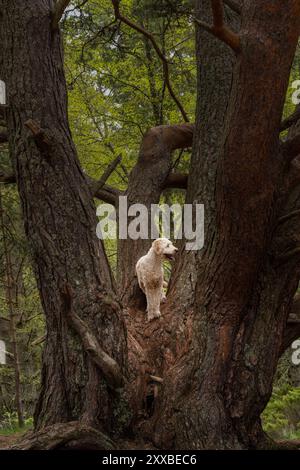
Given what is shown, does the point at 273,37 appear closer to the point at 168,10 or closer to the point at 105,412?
the point at 105,412

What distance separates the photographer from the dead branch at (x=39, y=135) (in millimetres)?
4914

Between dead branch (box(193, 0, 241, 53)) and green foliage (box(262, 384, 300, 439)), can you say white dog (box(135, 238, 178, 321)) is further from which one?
green foliage (box(262, 384, 300, 439))

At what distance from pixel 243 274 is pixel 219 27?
88.9 inches

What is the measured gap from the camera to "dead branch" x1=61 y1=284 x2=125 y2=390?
15.5 ft

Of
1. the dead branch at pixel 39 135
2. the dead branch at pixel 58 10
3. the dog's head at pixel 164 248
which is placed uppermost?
the dead branch at pixel 58 10

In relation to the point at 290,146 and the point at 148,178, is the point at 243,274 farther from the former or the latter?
the point at 148,178

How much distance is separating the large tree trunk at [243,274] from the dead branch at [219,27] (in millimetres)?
90

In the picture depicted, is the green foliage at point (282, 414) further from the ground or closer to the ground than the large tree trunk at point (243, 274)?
closer to the ground

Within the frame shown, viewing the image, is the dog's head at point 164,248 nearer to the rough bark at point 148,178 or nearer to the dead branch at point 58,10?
the rough bark at point 148,178

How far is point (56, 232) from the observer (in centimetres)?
510

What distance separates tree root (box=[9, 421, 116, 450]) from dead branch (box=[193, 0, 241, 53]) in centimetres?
343

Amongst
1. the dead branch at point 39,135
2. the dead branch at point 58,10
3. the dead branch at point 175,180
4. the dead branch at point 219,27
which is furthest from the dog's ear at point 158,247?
the dead branch at point 58,10

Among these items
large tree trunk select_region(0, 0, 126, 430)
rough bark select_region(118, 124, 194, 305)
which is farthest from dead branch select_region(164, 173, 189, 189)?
large tree trunk select_region(0, 0, 126, 430)
